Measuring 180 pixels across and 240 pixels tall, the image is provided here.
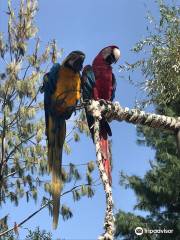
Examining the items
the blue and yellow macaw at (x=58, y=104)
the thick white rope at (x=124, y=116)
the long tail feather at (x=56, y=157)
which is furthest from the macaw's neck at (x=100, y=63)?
the thick white rope at (x=124, y=116)

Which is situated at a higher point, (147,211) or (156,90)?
(156,90)

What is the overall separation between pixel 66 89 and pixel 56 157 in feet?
1.88

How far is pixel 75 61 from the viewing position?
10.6ft

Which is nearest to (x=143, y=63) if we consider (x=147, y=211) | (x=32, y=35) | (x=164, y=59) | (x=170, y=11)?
(x=164, y=59)

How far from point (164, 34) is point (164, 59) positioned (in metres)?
0.35

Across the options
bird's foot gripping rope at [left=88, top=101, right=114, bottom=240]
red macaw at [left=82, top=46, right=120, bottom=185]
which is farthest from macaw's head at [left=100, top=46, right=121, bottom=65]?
bird's foot gripping rope at [left=88, top=101, right=114, bottom=240]

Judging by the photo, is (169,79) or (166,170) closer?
(169,79)

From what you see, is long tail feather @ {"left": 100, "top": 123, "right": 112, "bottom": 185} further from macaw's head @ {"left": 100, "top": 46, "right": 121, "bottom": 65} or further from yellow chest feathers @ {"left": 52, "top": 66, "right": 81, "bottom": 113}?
macaw's head @ {"left": 100, "top": 46, "right": 121, "bottom": 65}

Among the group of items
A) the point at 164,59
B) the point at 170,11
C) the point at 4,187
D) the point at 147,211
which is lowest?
the point at 147,211

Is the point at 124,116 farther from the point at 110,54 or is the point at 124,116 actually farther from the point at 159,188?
the point at 159,188

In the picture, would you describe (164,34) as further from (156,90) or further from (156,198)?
(156,198)

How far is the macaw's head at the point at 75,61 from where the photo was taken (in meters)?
3.21

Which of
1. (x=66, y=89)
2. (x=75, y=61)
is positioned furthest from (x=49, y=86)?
(x=75, y=61)

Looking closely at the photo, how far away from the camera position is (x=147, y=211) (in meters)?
7.43
